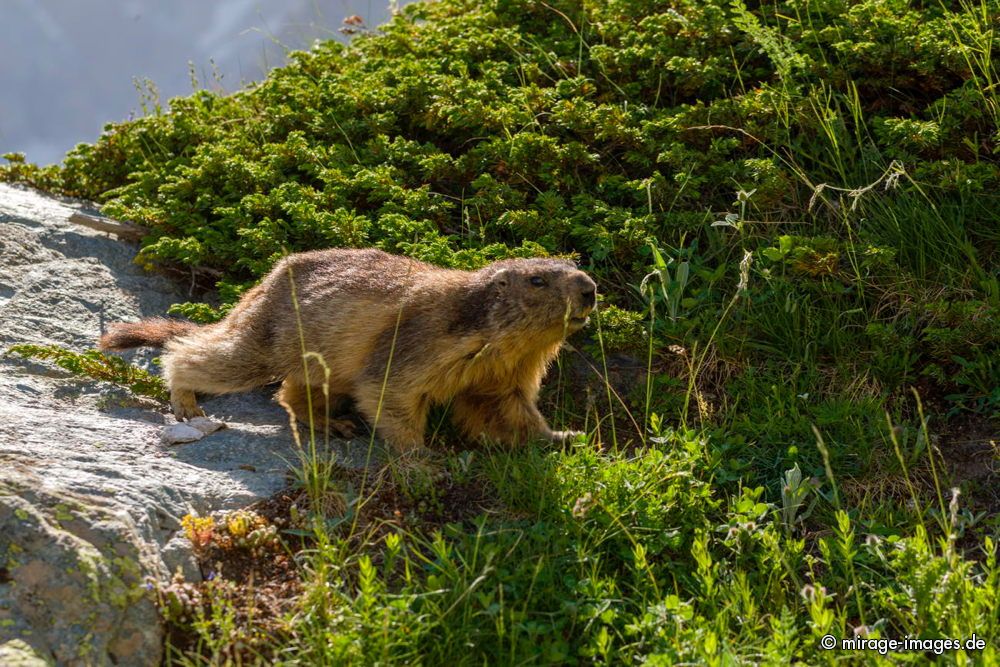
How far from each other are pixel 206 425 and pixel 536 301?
2.01 metres

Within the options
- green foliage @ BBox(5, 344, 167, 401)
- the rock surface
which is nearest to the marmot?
green foliage @ BBox(5, 344, 167, 401)

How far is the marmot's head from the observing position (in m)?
5.93

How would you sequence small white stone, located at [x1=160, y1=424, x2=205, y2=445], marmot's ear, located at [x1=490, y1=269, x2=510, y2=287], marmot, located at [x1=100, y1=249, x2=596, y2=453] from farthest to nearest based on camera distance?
1. marmot's ear, located at [x1=490, y1=269, x2=510, y2=287]
2. marmot, located at [x1=100, y1=249, x2=596, y2=453]
3. small white stone, located at [x1=160, y1=424, x2=205, y2=445]

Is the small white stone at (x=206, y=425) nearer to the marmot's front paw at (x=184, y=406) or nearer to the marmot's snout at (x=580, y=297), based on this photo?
the marmot's front paw at (x=184, y=406)

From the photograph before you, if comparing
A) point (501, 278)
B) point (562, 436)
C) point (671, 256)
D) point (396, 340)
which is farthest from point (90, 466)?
point (671, 256)

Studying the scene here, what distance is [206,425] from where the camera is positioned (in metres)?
5.89

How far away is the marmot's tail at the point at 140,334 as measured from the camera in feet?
21.9

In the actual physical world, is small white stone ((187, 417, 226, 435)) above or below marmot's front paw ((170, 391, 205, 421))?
below

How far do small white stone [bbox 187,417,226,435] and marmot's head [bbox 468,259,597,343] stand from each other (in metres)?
1.60

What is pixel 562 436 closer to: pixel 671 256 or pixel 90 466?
pixel 671 256

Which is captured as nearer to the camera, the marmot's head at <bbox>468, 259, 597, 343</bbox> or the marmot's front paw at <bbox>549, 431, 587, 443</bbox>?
the marmot's head at <bbox>468, 259, 597, 343</bbox>

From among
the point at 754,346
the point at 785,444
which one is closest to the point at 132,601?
the point at 785,444

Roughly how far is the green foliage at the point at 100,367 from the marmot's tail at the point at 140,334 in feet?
0.73

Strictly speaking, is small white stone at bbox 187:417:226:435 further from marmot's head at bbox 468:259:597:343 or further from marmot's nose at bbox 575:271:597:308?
marmot's nose at bbox 575:271:597:308
